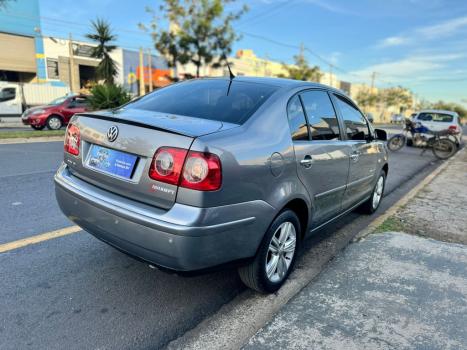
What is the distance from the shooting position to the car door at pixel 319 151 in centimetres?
296

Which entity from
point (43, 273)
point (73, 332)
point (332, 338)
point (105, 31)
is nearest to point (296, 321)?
point (332, 338)

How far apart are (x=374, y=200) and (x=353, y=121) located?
1538 mm

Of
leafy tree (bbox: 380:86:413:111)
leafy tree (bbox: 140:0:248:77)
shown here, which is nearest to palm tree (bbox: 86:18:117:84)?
leafy tree (bbox: 140:0:248:77)

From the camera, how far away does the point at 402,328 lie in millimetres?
2480

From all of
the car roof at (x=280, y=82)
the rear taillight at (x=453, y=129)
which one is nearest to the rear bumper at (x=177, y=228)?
the car roof at (x=280, y=82)

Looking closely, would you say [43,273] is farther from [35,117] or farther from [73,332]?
[35,117]

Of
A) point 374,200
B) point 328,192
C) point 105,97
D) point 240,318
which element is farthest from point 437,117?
point 240,318

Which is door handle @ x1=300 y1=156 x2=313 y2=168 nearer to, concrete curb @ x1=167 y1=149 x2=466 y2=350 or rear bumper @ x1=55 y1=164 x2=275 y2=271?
rear bumper @ x1=55 y1=164 x2=275 y2=271

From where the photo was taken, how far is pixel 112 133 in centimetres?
255

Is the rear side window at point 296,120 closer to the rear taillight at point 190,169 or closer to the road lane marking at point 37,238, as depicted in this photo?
the rear taillight at point 190,169

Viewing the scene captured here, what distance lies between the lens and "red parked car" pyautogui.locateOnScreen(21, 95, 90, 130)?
1489cm

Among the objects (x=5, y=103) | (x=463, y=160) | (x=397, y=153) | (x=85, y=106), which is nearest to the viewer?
→ (x=463, y=160)

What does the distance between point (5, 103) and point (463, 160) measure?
21369mm

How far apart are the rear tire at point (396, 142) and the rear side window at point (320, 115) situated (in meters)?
11.4
